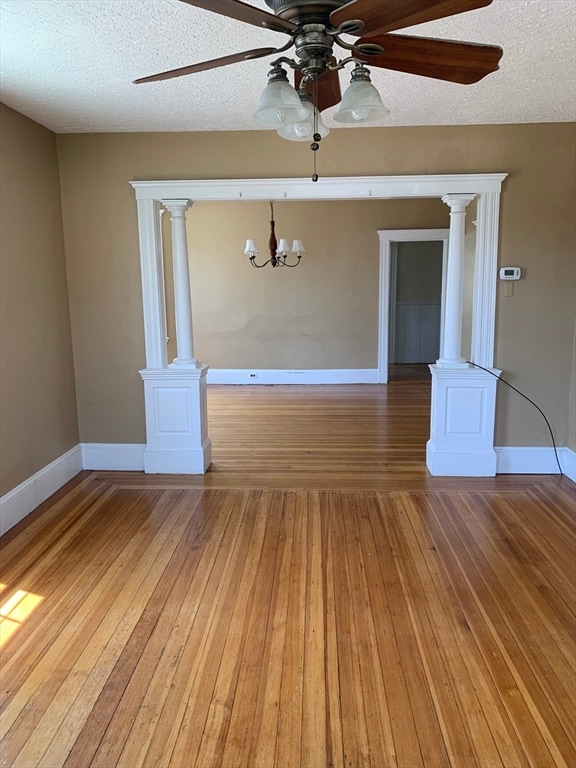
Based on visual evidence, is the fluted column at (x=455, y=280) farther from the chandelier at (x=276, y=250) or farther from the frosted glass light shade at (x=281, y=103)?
the chandelier at (x=276, y=250)

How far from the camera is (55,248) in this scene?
3730 mm

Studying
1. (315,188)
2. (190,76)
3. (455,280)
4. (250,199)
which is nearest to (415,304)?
(455,280)

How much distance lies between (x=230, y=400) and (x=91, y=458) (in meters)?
2.56

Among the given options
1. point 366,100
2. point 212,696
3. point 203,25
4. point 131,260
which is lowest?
point 212,696

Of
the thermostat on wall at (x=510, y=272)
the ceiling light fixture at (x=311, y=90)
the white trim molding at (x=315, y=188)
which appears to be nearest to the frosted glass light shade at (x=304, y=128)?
the ceiling light fixture at (x=311, y=90)

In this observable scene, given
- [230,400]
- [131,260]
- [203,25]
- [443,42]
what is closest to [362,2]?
[443,42]

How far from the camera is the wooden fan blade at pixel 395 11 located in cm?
128

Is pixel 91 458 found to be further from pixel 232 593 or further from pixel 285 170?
pixel 285 170

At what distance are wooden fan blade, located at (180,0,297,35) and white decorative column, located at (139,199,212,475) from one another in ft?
8.35

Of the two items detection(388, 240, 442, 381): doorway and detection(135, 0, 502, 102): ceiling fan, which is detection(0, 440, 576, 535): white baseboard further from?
detection(388, 240, 442, 381): doorway

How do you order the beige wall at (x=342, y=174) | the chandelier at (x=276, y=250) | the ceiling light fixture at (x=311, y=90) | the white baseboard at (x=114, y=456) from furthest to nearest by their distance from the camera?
the chandelier at (x=276, y=250)
the white baseboard at (x=114, y=456)
the beige wall at (x=342, y=174)
the ceiling light fixture at (x=311, y=90)

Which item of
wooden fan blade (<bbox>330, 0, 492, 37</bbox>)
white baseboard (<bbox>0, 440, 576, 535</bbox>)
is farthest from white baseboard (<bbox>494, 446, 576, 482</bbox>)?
wooden fan blade (<bbox>330, 0, 492, 37</bbox>)

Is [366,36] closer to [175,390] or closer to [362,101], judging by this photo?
[362,101]

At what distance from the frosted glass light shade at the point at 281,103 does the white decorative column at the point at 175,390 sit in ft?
7.60
